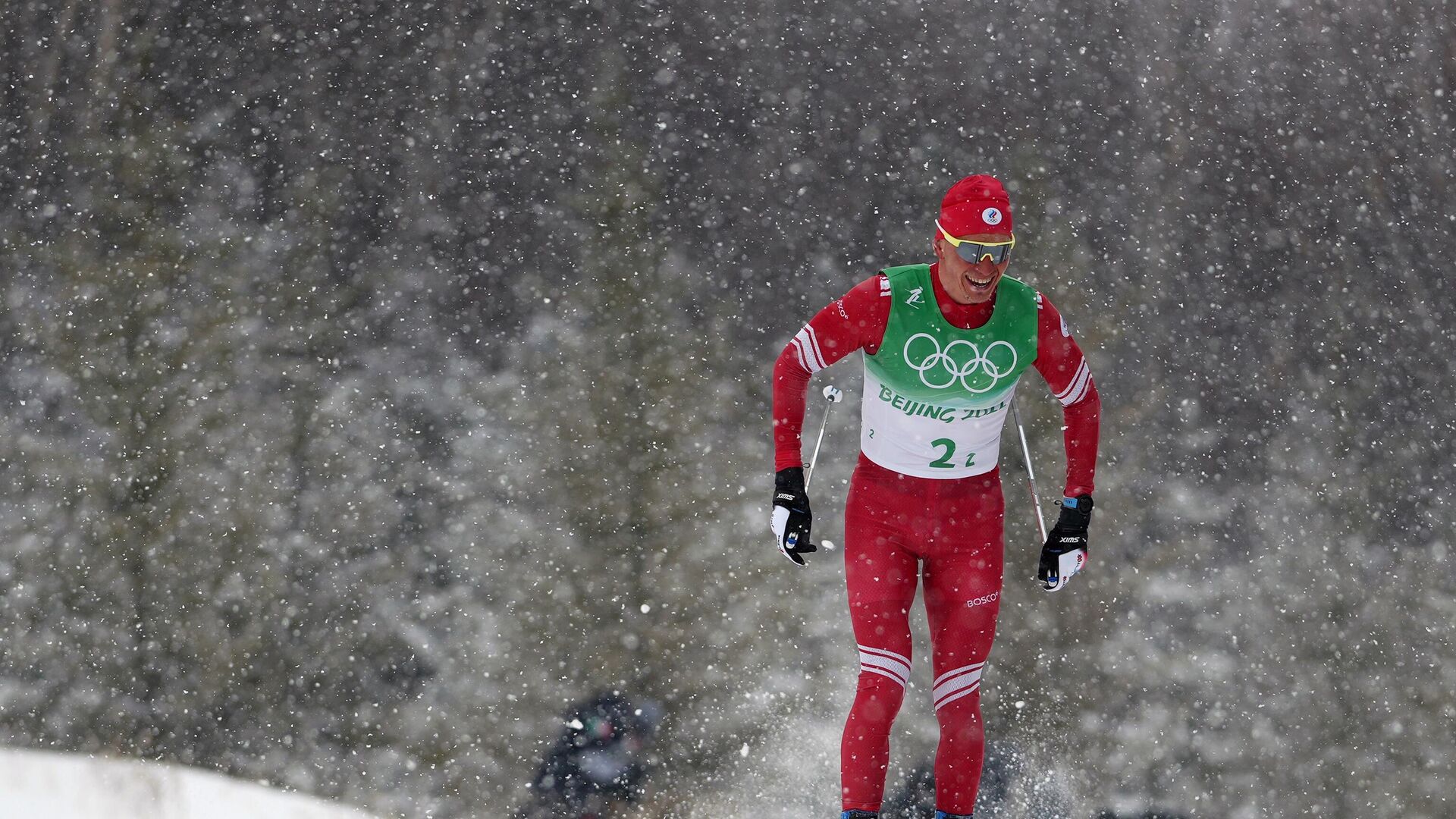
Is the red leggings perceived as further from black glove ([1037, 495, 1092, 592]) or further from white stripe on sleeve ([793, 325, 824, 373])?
white stripe on sleeve ([793, 325, 824, 373])

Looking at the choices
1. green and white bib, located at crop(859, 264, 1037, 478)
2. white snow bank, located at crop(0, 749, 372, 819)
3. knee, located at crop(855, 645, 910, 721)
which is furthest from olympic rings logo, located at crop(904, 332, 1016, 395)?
white snow bank, located at crop(0, 749, 372, 819)

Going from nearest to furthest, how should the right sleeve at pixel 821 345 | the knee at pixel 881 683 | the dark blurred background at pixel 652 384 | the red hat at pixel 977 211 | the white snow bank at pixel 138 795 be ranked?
the red hat at pixel 977 211 → the knee at pixel 881 683 → the right sleeve at pixel 821 345 → the white snow bank at pixel 138 795 → the dark blurred background at pixel 652 384

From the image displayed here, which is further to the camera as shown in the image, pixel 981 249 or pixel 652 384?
pixel 652 384

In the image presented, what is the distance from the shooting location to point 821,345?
161 inches

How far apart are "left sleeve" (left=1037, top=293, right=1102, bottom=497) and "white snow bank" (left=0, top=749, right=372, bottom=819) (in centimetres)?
343

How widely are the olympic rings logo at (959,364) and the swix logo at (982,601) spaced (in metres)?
0.78

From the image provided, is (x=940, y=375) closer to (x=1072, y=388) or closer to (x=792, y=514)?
(x=1072, y=388)

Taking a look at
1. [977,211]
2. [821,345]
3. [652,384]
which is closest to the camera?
[977,211]

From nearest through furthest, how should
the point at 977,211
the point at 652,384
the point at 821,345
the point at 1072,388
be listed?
the point at 977,211 → the point at 821,345 → the point at 1072,388 → the point at 652,384

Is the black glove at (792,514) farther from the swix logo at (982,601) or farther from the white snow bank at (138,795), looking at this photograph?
the white snow bank at (138,795)

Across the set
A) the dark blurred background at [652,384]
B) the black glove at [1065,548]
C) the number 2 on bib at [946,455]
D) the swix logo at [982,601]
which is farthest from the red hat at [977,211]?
the dark blurred background at [652,384]

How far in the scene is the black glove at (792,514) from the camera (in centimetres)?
393

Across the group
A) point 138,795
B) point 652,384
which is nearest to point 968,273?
point 652,384

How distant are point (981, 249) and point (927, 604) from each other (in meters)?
1.39
